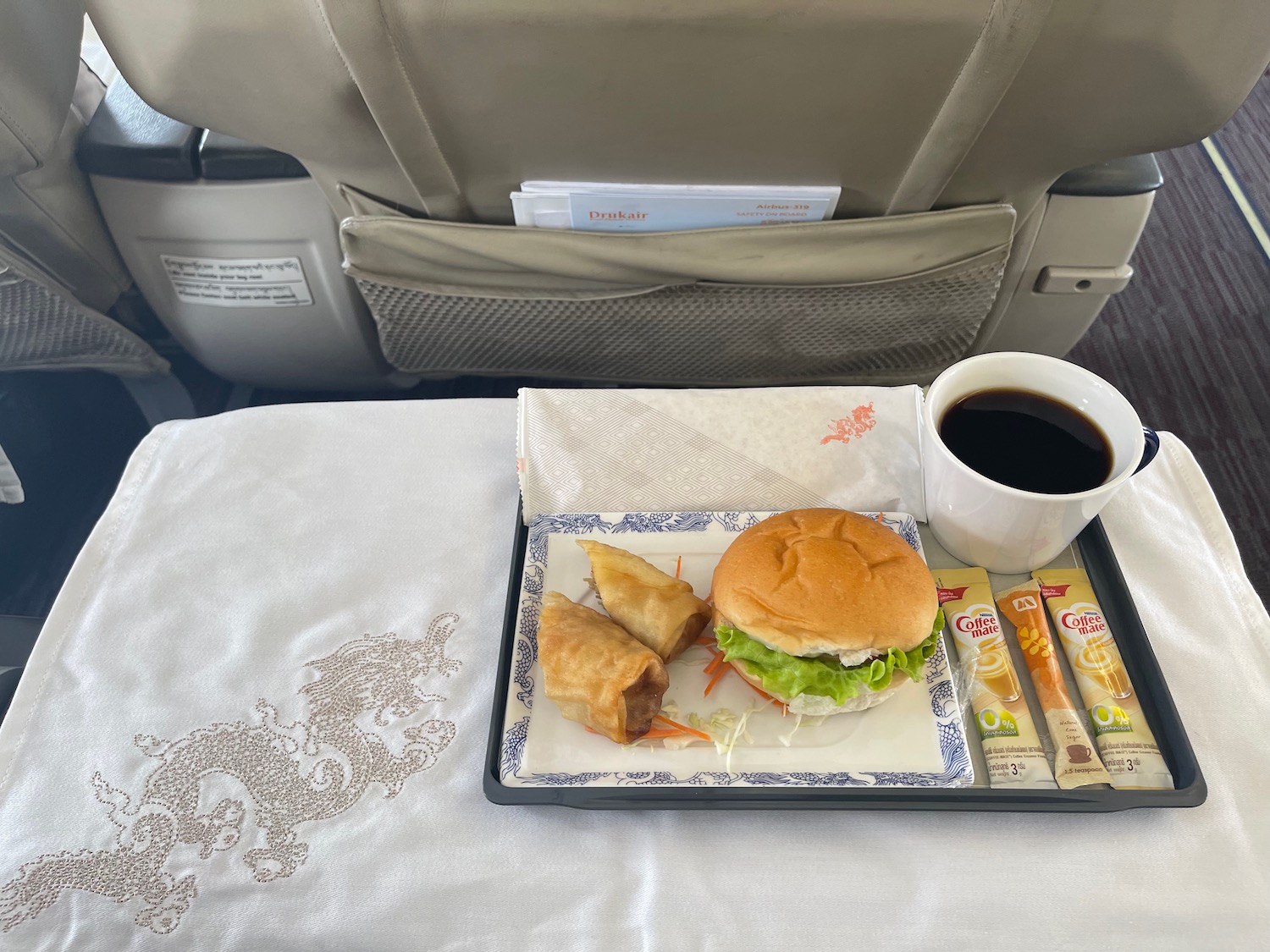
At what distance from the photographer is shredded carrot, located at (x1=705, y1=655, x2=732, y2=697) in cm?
66

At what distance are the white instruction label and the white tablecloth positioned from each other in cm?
31

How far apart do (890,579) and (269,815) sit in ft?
1.62

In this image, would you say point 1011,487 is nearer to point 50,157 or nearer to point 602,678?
point 602,678

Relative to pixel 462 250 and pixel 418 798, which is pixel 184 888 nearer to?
pixel 418 798

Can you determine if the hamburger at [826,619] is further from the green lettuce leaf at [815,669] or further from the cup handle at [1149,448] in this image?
the cup handle at [1149,448]

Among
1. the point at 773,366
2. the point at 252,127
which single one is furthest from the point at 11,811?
the point at 773,366

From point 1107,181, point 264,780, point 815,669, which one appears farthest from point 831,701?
point 1107,181

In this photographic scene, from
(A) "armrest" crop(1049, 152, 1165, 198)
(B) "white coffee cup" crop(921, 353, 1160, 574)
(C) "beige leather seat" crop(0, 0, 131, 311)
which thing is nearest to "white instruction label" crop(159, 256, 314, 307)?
(C) "beige leather seat" crop(0, 0, 131, 311)

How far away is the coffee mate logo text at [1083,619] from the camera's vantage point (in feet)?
2.24

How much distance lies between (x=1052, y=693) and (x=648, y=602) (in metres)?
0.32

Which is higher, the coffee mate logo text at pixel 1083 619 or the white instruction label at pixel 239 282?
the white instruction label at pixel 239 282

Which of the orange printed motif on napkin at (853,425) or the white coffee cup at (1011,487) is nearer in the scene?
the white coffee cup at (1011,487)

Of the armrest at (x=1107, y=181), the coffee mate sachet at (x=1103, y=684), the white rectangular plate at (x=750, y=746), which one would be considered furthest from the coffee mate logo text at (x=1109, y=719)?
the armrest at (x=1107, y=181)

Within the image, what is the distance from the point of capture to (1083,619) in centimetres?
69
